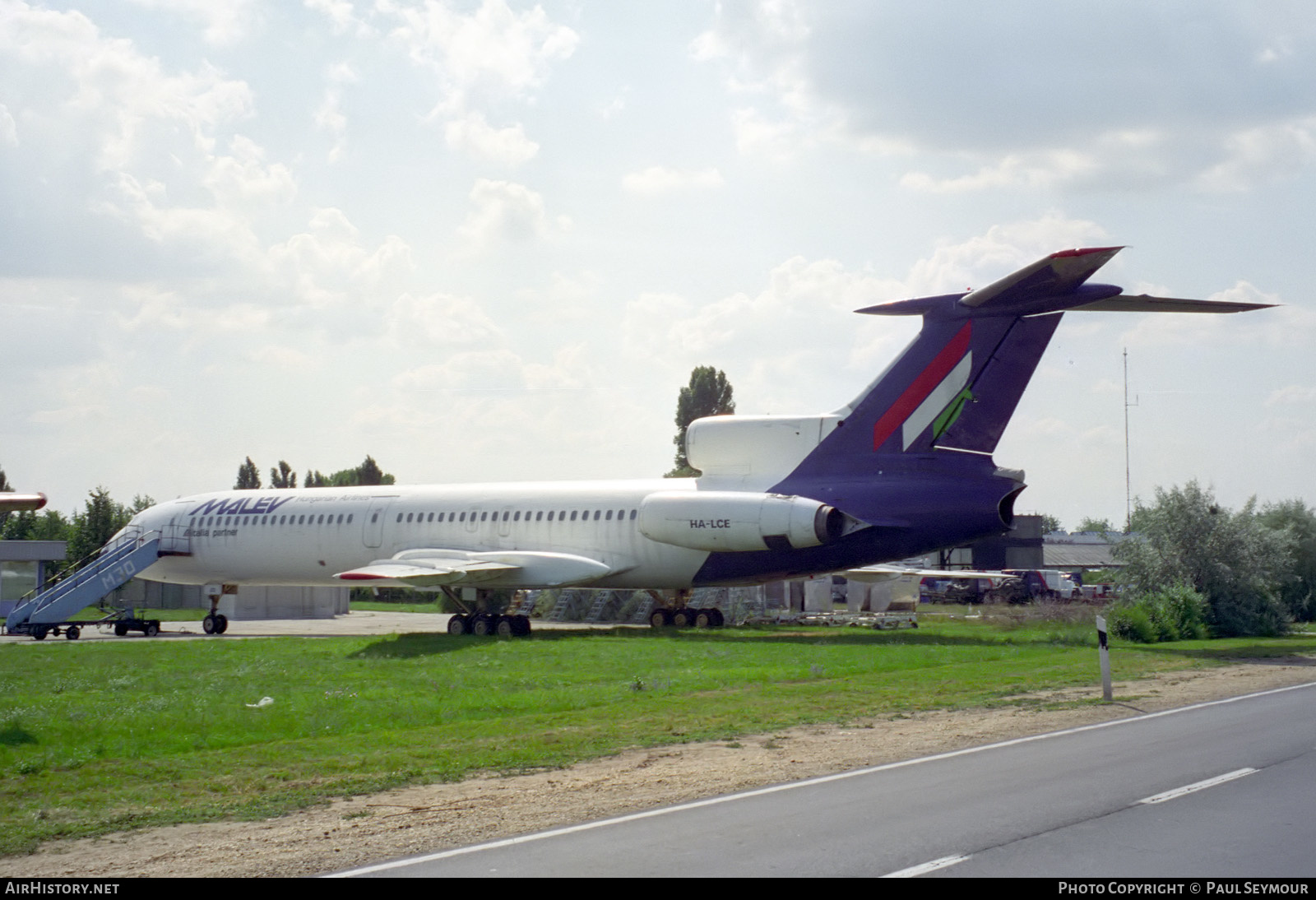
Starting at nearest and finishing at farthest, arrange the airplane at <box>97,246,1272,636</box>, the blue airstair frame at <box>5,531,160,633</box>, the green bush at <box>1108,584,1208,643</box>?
1. the airplane at <box>97,246,1272,636</box>
2. the green bush at <box>1108,584,1208,643</box>
3. the blue airstair frame at <box>5,531,160,633</box>

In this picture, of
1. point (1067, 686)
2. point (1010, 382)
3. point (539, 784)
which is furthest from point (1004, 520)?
point (539, 784)

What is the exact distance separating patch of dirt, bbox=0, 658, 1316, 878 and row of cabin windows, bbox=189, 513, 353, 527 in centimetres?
2540

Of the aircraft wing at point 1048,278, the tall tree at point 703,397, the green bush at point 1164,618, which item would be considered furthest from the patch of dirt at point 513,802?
the tall tree at point 703,397

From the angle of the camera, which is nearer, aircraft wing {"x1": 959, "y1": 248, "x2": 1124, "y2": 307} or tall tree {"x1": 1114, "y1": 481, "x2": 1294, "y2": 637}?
aircraft wing {"x1": 959, "y1": 248, "x2": 1124, "y2": 307}

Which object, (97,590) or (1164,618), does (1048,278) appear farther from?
(97,590)

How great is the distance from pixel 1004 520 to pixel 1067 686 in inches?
Answer: 351

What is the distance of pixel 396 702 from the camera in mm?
16672

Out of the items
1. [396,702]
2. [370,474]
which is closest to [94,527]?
[370,474]

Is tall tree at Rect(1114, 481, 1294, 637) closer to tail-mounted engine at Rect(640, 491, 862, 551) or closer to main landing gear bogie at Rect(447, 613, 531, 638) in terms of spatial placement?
tail-mounted engine at Rect(640, 491, 862, 551)

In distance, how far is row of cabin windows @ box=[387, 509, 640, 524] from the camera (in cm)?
3372

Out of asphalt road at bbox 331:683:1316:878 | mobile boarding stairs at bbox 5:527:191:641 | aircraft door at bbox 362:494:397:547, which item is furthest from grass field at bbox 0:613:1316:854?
aircraft door at bbox 362:494:397:547

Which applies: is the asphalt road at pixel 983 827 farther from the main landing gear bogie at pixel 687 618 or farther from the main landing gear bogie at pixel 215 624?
the main landing gear bogie at pixel 215 624

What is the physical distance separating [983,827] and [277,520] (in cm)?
3301
